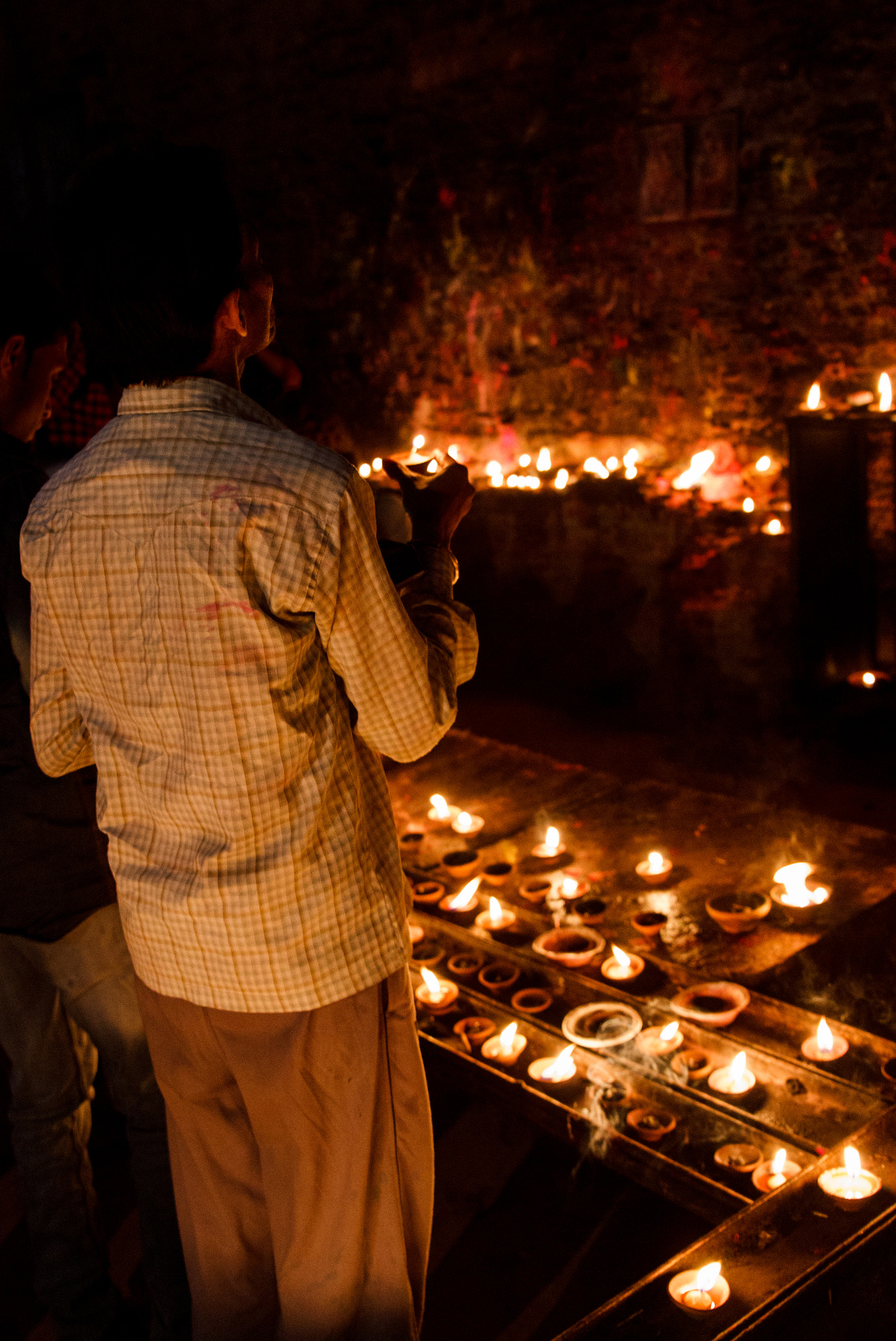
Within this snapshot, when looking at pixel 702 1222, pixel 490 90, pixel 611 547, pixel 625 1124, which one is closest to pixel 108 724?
pixel 625 1124

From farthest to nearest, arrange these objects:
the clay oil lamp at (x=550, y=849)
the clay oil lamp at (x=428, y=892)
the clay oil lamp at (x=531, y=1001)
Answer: the clay oil lamp at (x=550, y=849)
the clay oil lamp at (x=428, y=892)
the clay oil lamp at (x=531, y=1001)

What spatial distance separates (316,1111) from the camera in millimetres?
1668

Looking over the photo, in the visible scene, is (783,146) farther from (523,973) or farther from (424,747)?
(424,747)

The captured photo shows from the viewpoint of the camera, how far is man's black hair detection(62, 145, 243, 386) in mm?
1470

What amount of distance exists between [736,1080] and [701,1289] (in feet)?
2.20

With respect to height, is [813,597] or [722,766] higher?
[813,597]

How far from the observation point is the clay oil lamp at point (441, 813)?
417cm

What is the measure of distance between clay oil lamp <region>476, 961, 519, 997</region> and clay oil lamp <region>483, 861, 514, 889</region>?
50 centimetres

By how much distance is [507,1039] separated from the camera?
2779 mm

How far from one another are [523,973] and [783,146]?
15.6ft

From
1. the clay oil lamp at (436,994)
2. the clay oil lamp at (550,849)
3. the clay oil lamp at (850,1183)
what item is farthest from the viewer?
the clay oil lamp at (550,849)

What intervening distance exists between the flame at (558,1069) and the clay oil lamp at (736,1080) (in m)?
0.34

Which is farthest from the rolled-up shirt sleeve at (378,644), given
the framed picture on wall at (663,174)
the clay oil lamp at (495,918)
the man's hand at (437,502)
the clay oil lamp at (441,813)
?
the framed picture on wall at (663,174)

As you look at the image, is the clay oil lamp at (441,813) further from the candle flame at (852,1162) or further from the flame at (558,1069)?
the candle flame at (852,1162)
